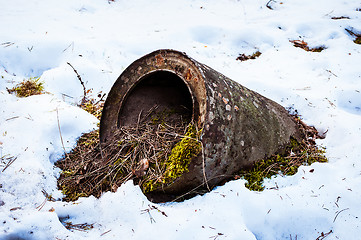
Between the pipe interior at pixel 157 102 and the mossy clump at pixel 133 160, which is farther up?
the pipe interior at pixel 157 102

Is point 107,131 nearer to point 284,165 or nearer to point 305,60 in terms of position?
point 284,165

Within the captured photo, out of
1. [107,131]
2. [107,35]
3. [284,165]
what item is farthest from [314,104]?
[107,35]

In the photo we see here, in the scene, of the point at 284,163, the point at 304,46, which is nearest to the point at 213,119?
the point at 284,163

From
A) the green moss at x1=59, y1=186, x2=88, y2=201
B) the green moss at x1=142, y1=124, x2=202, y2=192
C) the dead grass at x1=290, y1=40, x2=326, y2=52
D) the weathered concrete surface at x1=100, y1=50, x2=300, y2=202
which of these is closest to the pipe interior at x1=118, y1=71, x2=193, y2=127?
the weathered concrete surface at x1=100, y1=50, x2=300, y2=202

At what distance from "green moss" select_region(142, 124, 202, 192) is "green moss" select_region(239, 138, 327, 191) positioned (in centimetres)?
56

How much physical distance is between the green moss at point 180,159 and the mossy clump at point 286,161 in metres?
0.53

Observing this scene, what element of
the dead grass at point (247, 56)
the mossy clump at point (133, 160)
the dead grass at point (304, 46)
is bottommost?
the mossy clump at point (133, 160)

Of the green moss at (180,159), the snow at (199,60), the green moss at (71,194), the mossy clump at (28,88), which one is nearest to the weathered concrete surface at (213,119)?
the green moss at (180,159)

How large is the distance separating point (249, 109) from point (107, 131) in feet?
4.44

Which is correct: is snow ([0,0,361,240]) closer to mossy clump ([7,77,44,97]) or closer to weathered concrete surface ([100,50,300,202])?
mossy clump ([7,77,44,97])

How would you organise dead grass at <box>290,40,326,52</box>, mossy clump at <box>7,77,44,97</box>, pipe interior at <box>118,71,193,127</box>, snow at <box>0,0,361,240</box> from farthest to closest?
dead grass at <box>290,40,326,52</box> → mossy clump at <box>7,77,44,97</box> → pipe interior at <box>118,71,193,127</box> → snow at <box>0,0,361,240</box>

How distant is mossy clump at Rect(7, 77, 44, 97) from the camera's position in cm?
305

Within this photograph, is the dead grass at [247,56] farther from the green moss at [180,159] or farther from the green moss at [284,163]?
the green moss at [180,159]

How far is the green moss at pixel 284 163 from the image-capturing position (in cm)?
198
